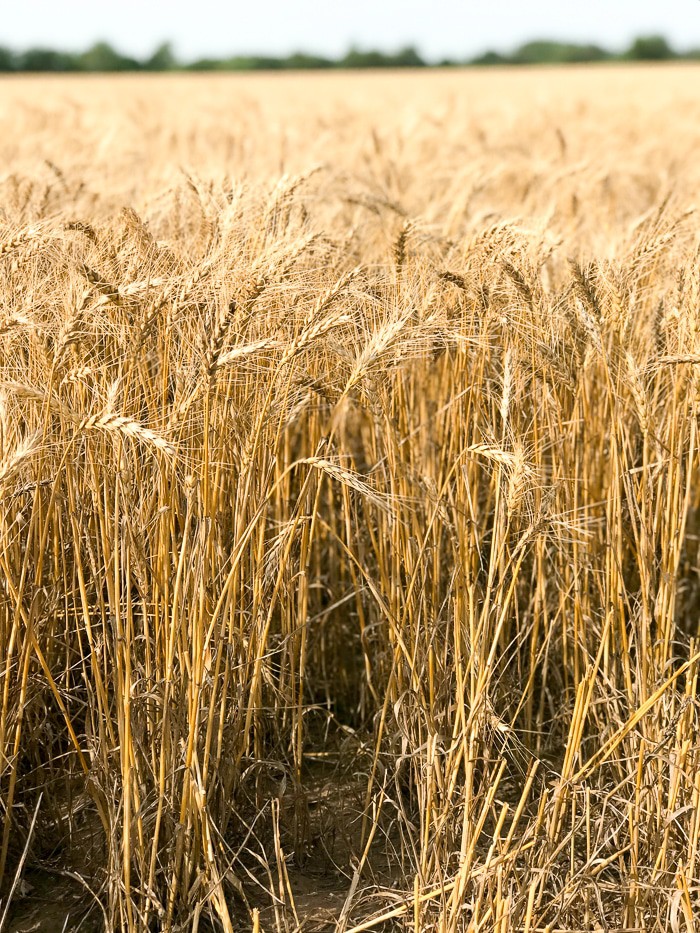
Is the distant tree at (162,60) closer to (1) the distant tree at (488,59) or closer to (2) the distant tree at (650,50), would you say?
(1) the distant tree at (488,59)

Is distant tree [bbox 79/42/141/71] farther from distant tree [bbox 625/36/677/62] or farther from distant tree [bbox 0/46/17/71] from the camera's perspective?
A: distant tree [bbox 625/36/677/62]

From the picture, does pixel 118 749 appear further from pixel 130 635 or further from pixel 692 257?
pixel 692 257

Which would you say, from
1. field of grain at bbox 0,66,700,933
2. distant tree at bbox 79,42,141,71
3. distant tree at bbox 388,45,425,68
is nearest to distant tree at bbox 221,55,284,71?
distant tree at bbox 79,42,141,71

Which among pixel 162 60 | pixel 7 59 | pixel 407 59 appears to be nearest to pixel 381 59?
pixel 407 59

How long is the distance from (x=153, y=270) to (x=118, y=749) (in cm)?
75

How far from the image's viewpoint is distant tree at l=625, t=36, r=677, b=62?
45.6m

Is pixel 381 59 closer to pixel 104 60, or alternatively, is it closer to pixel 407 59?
pixel 407 59

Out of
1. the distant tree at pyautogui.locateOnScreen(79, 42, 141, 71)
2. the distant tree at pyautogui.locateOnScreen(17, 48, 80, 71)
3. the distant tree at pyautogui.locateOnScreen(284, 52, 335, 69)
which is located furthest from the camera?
the distant tree at pyautogui.locateOnScreen(79, 42, 141, 71)

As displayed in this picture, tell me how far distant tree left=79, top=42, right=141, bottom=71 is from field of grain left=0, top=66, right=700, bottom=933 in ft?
162

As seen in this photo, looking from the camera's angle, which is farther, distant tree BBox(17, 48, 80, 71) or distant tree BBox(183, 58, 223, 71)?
distant tree BBox(183, 58, 223, 71)

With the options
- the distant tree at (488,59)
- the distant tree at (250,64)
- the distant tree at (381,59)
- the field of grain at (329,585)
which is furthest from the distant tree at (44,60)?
the field of grain at (329,585)

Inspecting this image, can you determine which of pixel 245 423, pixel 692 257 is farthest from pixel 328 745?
pixel 692 257

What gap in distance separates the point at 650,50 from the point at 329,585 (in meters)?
49.1

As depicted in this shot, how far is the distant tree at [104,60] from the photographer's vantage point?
47.4m
